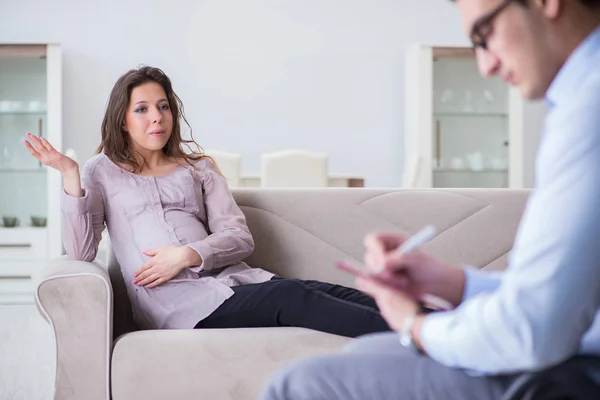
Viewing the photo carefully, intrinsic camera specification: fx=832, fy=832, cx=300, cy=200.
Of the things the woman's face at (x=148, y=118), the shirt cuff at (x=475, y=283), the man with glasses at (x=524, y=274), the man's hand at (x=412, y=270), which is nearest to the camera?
the man with glasses at (x=524, y=274)

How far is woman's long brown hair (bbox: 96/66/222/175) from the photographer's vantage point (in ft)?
7.99

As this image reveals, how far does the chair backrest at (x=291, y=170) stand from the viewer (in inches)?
194

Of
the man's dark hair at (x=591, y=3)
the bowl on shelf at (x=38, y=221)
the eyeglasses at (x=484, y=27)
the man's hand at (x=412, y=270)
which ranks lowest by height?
the bowl on shelf at (x=38, y=221)

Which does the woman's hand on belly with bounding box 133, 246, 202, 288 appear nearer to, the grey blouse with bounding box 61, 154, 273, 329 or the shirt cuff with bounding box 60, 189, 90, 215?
the grey blouse with bounding box 61, 154, 273, 329

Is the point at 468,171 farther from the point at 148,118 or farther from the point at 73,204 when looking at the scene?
the point at 73,204

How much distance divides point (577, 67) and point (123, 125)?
6.03 feet

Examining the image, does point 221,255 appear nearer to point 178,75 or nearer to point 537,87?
point 537,87

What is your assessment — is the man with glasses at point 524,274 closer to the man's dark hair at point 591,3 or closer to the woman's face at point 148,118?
the man's dark hair at point 591,3

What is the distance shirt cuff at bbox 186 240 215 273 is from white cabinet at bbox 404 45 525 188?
4.04 meters

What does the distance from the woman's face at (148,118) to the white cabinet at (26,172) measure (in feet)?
10.6

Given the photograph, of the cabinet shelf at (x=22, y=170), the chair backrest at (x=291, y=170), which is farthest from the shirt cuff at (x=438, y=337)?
the cabinet shelf at (x=22, y=170)

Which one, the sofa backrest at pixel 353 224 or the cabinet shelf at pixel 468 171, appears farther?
the cabinet shelf at pixel 468 171

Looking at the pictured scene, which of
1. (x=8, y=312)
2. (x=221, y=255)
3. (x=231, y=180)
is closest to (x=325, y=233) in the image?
(x=221, y=255)

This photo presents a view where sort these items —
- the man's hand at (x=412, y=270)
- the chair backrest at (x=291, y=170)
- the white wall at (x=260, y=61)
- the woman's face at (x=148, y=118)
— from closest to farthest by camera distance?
the man's hand at (x=412, y=270)
the woman's face at (x=148, y=118)
the chair backrest at (x=291, y=170)
the white wall at (x=260, y=61)
